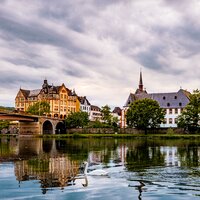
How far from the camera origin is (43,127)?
482 ft

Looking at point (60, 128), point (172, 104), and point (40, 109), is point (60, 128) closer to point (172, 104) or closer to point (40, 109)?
point (40, 109)

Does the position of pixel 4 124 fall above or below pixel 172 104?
below

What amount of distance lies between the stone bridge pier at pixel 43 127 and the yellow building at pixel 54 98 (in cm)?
2429

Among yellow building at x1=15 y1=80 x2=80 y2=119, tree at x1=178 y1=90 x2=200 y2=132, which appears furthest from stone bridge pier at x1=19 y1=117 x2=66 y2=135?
tree at x1=178 y1=90 x2=200 y2=132

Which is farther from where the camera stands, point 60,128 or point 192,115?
point 60,128

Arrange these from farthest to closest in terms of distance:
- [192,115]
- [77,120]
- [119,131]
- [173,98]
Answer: [173,98]
[77,120]
[119,131]
[192,115]

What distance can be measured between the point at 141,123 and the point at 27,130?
45299 mm

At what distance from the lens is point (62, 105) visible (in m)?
178

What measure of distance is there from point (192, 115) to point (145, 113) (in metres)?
14.3

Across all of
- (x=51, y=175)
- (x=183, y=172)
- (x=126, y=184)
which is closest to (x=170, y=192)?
(x=126, y=184)

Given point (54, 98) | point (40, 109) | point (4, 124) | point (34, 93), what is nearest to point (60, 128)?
point (40, 109)

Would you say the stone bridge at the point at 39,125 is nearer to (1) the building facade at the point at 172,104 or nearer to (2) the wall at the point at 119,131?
(2) the wall at the point at 119,131

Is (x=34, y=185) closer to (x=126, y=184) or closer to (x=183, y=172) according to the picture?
(x=126, y=184)

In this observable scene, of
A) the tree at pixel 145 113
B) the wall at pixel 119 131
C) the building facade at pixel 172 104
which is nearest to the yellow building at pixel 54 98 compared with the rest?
the wall at pixel 119 131
